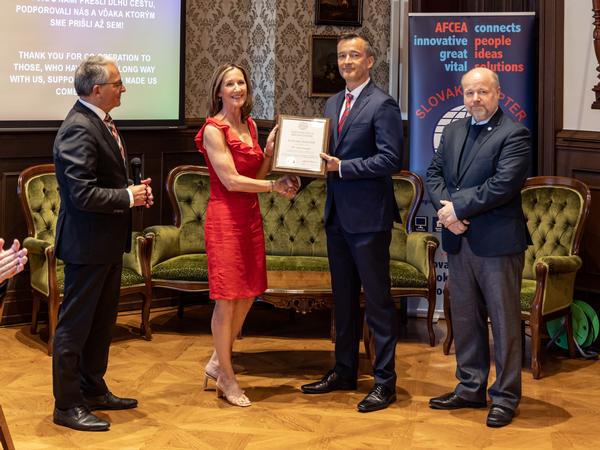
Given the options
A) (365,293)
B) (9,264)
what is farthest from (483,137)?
(9,264)

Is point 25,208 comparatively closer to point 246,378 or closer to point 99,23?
point 99,23

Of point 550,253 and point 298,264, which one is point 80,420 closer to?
point 298,264

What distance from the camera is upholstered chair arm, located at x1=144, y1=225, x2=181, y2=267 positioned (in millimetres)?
6475

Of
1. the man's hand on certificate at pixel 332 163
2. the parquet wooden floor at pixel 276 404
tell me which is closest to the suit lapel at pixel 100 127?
the man's hand on certificate at pixel 332 163

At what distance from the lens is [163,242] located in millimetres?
6531

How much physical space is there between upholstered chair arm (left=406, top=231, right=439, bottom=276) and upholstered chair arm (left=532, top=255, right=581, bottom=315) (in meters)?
0.73

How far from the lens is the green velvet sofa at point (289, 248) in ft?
19.9

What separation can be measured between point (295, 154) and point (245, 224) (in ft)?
1.36

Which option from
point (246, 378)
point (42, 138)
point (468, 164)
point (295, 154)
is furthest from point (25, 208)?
point (468, 164)

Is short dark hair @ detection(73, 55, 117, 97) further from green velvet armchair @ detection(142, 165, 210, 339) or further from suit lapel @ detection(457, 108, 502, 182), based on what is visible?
green velvet armchair @ detection(142, 165, 210, 339)

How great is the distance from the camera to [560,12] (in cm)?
639

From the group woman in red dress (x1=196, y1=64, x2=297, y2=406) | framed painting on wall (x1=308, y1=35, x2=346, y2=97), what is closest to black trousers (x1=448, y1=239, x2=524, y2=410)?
woman in red dress (x1=196, y1=64, x2=297, y2=406)

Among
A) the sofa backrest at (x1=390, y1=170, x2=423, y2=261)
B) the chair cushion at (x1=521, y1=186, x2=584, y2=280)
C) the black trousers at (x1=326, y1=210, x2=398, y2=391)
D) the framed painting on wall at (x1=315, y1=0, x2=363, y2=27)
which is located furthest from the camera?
the framed painting on wall at (x1=315, y1=0, x2=363, y2=27)

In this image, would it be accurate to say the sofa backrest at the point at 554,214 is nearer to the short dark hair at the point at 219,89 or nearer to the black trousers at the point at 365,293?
the black trousers at the point at 365,293
